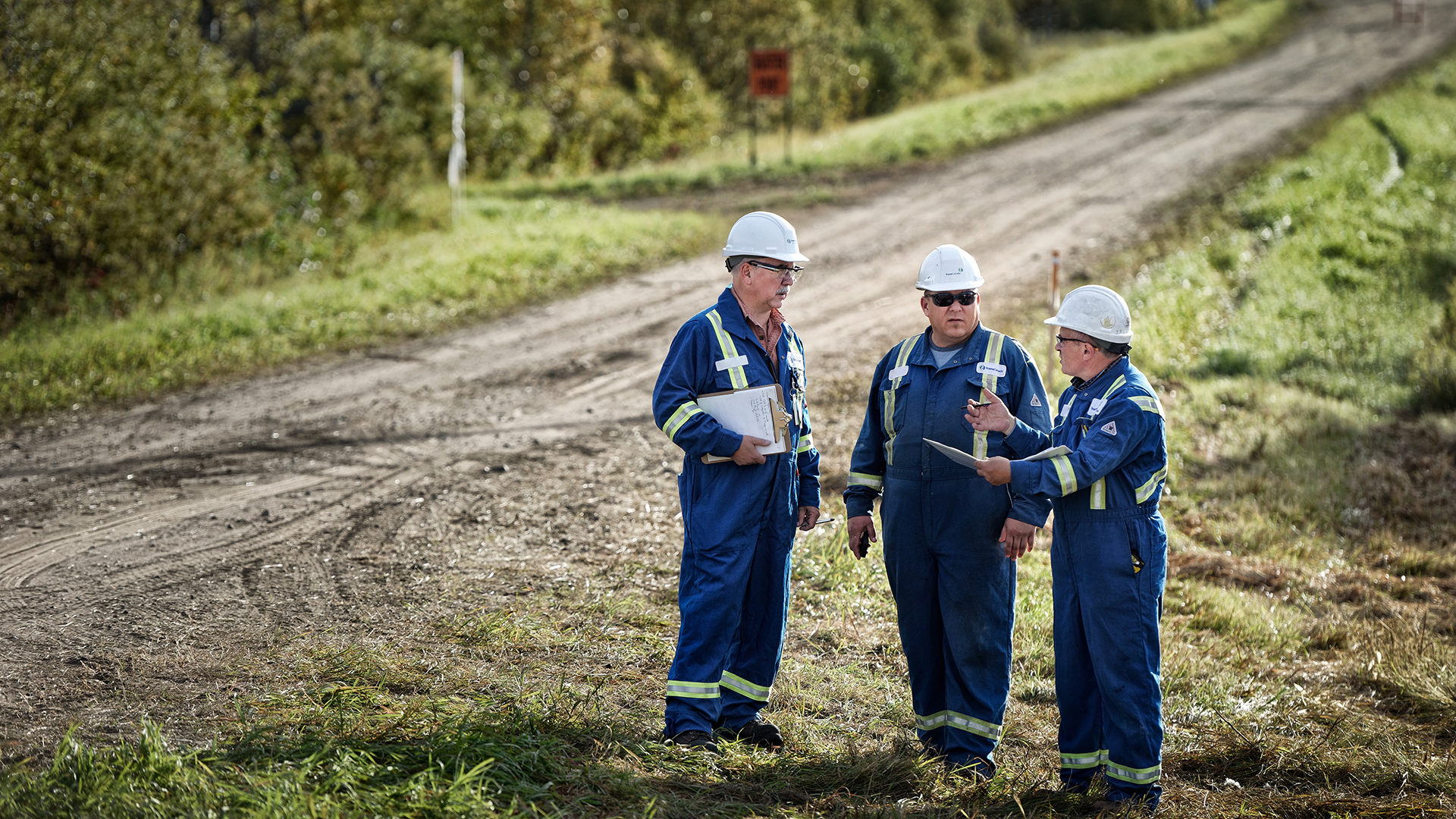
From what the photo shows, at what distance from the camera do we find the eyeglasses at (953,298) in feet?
14.4

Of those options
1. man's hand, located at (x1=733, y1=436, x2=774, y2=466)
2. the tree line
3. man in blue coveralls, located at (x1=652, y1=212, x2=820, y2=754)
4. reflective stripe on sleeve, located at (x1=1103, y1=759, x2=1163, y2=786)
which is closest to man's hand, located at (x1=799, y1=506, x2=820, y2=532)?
man in blue coveralls, located at (x1=652, y1=212, x2=820, y2=754)

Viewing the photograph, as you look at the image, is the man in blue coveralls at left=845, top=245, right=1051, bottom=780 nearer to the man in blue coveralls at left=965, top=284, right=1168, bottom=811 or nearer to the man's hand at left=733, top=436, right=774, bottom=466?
the man in blue coveralls at left=965, top=284, right=1168, bottom=811

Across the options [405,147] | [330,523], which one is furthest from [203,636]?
[405,147]

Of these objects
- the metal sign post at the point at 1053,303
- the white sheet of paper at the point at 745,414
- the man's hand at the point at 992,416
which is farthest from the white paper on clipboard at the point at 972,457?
the metal sign post at the point at 1053,303

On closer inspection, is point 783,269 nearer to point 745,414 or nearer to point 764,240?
point 764,240

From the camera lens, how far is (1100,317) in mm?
4242

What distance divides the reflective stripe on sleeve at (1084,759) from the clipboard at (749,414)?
67.7 inches

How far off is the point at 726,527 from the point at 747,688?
76 cm

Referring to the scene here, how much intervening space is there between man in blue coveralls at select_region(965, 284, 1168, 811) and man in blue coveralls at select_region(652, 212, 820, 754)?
89cm

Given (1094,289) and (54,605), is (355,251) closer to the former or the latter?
(54,605)

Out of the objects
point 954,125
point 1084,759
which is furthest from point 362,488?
point 954,125

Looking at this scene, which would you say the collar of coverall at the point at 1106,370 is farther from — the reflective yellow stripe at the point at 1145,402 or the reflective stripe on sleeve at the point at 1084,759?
the reflective stripe on sleeve at the point at 1084,759

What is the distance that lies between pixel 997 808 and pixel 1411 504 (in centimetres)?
638

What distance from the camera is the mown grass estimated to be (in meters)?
19.5
